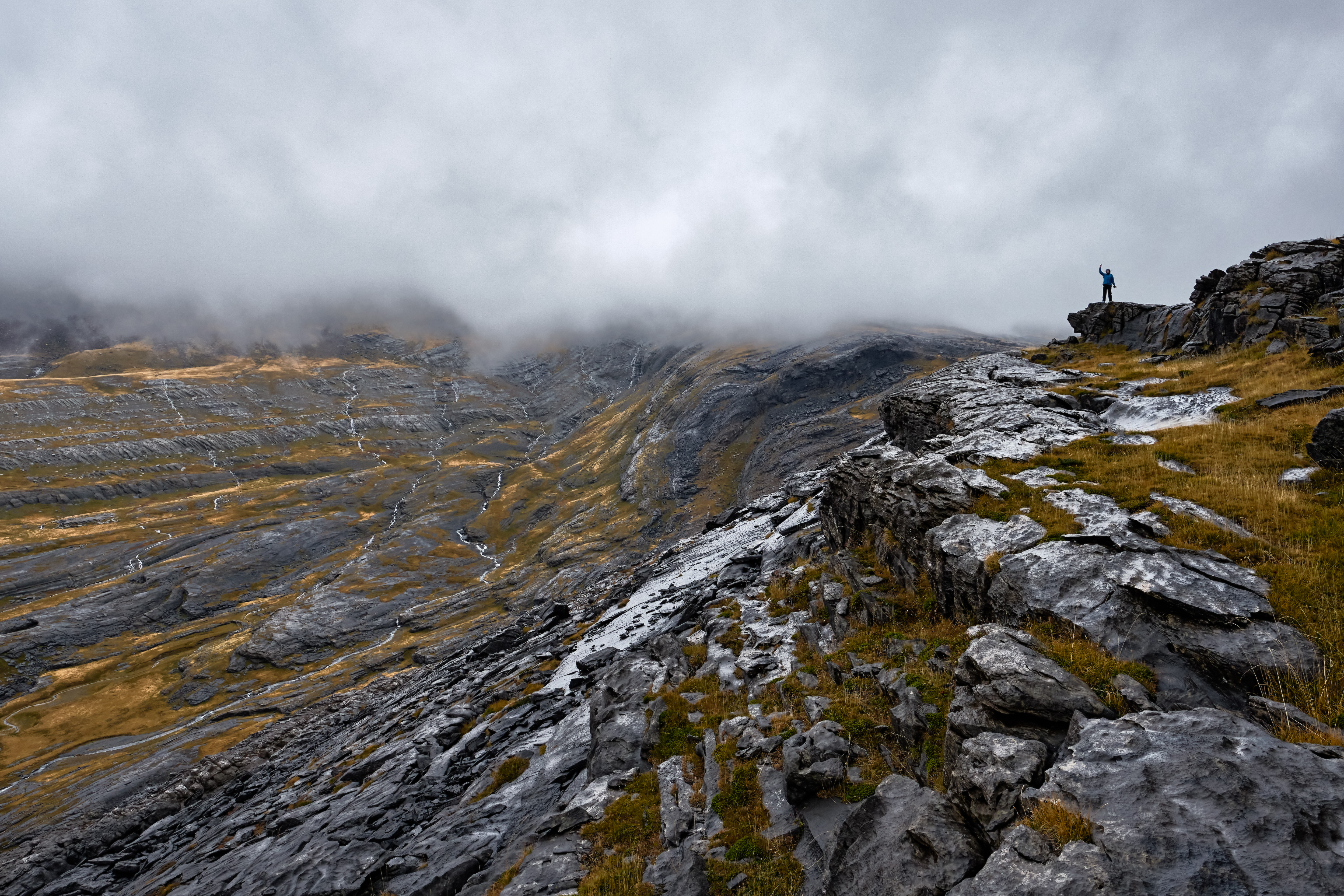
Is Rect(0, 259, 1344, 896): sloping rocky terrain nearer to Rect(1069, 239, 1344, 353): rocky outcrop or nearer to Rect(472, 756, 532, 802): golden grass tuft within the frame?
Rect(472, 756, 532, 802): golden grass tuft

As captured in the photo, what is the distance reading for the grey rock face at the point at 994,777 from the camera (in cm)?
725

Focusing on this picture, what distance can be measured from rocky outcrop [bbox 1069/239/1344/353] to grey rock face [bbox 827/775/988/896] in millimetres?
26509

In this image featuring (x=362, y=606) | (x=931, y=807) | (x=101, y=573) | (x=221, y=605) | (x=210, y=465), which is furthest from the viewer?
(x=210, y=465)

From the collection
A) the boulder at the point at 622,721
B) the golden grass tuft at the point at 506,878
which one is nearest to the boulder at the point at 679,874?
the golden grass tuft at the point at 506,878

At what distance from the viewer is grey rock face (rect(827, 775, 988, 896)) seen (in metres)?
7.16

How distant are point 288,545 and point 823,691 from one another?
158 meters

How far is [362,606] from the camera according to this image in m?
104

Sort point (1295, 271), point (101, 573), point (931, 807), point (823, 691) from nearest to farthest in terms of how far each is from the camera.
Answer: point (931, 807), point (823, 691), point (1295, 271), point (101, 573)

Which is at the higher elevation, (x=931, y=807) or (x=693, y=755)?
(x=931, y=807)

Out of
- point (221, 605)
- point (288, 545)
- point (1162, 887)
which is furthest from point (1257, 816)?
point (288, 545)

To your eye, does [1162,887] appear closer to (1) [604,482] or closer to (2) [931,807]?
(2) [931,807]

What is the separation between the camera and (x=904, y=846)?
782 cm

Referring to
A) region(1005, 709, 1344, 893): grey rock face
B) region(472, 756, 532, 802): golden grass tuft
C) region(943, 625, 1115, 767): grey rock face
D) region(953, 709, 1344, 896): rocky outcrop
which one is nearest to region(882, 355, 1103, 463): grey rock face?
region(943, 625, 1115, 767): grey rock face

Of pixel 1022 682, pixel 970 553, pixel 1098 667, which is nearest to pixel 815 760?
pixel 1022 682
